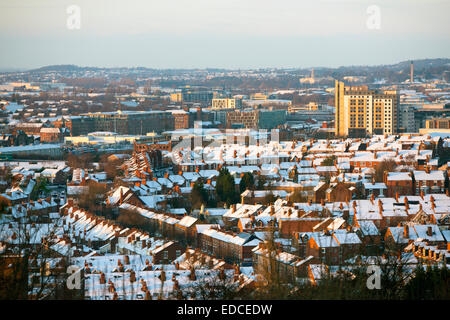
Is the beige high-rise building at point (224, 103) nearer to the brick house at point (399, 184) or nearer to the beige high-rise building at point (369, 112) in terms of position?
the beige high-rise building at point (369, 112)

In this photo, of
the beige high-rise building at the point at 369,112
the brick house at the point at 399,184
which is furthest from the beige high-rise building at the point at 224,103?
the brick house at the point at 399,184

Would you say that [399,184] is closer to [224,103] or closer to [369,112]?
[369,112]

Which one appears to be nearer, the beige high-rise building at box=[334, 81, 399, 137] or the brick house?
the brick house

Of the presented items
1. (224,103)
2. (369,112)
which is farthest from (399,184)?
(224,103)

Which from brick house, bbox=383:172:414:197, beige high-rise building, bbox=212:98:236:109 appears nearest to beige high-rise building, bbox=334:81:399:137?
brick house, bbox=383:172:414:197

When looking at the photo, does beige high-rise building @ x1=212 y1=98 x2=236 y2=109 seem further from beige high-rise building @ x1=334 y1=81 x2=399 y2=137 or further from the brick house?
the brick house

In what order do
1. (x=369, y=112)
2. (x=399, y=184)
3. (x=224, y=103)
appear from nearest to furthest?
(x=399, y=184) → (x=369, y=112) → (x=224, y=103)

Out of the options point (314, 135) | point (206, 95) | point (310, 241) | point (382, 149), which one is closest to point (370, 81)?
point (206, 95)

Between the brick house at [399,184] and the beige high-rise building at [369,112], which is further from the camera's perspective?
the beige high-rise building at [369,112]
